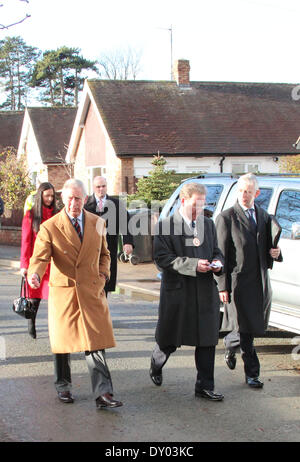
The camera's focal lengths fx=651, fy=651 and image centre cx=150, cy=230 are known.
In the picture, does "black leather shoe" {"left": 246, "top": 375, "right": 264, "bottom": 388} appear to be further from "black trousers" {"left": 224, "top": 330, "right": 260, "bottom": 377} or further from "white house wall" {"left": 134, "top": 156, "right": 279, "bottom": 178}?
"white house wall" {"left": 134, "top": 156, "right": 279, "bottom": 178}

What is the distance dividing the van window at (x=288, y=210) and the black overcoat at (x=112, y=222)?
1.86 m

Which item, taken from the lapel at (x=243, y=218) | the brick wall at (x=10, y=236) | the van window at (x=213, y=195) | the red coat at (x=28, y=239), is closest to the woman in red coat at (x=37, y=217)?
the red coat at (x=28, y=239)

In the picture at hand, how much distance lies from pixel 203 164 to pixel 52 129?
575 inches

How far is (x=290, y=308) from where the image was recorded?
701 centimetres

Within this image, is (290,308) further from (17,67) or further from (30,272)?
(17,67)

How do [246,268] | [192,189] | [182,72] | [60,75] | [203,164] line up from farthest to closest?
[60,75] < [182,72] < [203,164] < [246,268] < [192,189]

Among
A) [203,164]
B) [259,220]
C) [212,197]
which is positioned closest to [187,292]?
[259,220]

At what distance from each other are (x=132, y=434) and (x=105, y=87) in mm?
26361

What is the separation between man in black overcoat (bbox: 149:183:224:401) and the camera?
5.71 metres

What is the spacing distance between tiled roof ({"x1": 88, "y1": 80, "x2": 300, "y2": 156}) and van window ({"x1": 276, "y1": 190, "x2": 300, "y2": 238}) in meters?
19.4

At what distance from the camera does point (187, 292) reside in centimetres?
580

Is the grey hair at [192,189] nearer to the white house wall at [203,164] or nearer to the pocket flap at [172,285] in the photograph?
the pocket flap at [172,285]

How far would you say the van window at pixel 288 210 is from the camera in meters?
7.29

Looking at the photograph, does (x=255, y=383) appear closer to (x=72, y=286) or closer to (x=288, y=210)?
(x=72, y=286)
